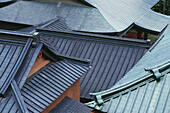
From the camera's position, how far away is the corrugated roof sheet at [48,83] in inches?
389

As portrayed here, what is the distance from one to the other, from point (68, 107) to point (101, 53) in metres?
5.37

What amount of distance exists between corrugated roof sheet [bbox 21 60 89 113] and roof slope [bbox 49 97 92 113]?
0.71 meters

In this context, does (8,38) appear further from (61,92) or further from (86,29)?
(86,29)

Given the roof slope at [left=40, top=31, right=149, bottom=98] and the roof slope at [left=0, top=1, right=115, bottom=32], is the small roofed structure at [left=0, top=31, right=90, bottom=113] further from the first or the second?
the roof slope at [left=0, top=1, right=115, bottom=32]

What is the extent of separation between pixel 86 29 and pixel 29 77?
37.4 feet

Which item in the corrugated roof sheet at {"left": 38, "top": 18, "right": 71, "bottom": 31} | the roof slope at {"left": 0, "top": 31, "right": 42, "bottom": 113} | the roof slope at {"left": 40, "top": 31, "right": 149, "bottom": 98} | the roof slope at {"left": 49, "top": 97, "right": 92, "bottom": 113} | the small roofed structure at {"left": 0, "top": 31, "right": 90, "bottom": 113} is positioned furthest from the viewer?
the corrugated roof sheet at {"left": 38, "top": 18, "right": 71, "bottom": 31}

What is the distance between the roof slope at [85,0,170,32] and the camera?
74.5ft

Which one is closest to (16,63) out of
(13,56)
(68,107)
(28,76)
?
(13,56)

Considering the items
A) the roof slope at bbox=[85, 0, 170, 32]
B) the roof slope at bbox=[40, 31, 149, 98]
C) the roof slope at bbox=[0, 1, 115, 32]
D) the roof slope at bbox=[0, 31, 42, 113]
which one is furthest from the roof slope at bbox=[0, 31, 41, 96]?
the roof slope at bbox=[85, 0, 170, 32]

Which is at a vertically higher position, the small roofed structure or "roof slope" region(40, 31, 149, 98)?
"roof slope" region(40, 31, 149, 98)

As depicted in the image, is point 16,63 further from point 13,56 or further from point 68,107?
point 68,107

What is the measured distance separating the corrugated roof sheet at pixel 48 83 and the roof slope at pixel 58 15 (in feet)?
29.9

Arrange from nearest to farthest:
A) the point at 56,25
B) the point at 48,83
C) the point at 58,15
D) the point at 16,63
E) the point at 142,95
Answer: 1. the point at 142,95
2. the point at 16,63
3. the point at 48,83
4. the point at 56,25
5. the point at 58,15

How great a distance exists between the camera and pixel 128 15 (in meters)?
24.8
